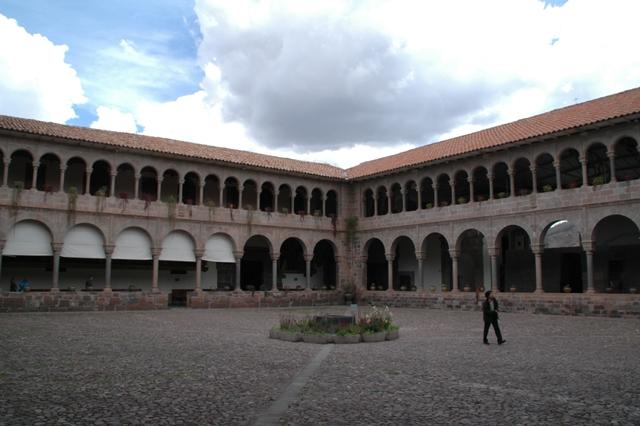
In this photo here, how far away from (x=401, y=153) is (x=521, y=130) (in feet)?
29.4

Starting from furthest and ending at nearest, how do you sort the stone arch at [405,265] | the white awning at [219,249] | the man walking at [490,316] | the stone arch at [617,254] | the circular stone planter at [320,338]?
the stone arch at [405,265] < the white awning at [219,249] < the stone arch at [617,254] < the circular stone planter at [320,338] < the man walking at [490,316]

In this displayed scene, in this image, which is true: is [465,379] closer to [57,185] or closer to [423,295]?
[423,295]

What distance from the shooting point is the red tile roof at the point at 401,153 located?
73.3 feet

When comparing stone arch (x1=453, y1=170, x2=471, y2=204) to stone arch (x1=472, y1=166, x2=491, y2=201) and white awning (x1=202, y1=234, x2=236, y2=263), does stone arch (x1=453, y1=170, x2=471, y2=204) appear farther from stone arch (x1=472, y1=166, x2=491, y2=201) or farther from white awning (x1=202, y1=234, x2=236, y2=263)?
white awning (x1=202, y1=234, x2=236, y2=263)

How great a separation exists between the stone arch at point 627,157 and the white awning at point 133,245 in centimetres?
2037

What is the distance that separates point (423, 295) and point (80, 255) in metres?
16.2

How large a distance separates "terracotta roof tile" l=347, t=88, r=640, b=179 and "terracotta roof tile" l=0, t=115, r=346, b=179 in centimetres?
291

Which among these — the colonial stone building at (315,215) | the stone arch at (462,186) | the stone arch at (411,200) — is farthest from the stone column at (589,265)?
the stone arch at (411,200)

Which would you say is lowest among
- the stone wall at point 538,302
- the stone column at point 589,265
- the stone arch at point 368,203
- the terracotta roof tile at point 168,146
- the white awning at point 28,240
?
the stone wall at point 538,302

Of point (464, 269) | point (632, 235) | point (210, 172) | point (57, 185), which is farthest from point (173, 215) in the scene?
point (632, 235)

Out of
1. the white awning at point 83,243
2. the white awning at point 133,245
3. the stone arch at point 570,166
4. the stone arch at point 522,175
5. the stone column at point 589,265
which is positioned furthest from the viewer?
the stone arch at point 522,175

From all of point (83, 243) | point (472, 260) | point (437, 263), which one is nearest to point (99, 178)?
point (83, 243)

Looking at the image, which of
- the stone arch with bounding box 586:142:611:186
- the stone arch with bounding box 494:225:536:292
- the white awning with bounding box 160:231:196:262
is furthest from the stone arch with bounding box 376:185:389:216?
the white awning with bounding box 160:231:196:262

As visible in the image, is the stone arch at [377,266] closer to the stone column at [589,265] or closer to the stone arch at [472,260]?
the stone arch at [472,260]
